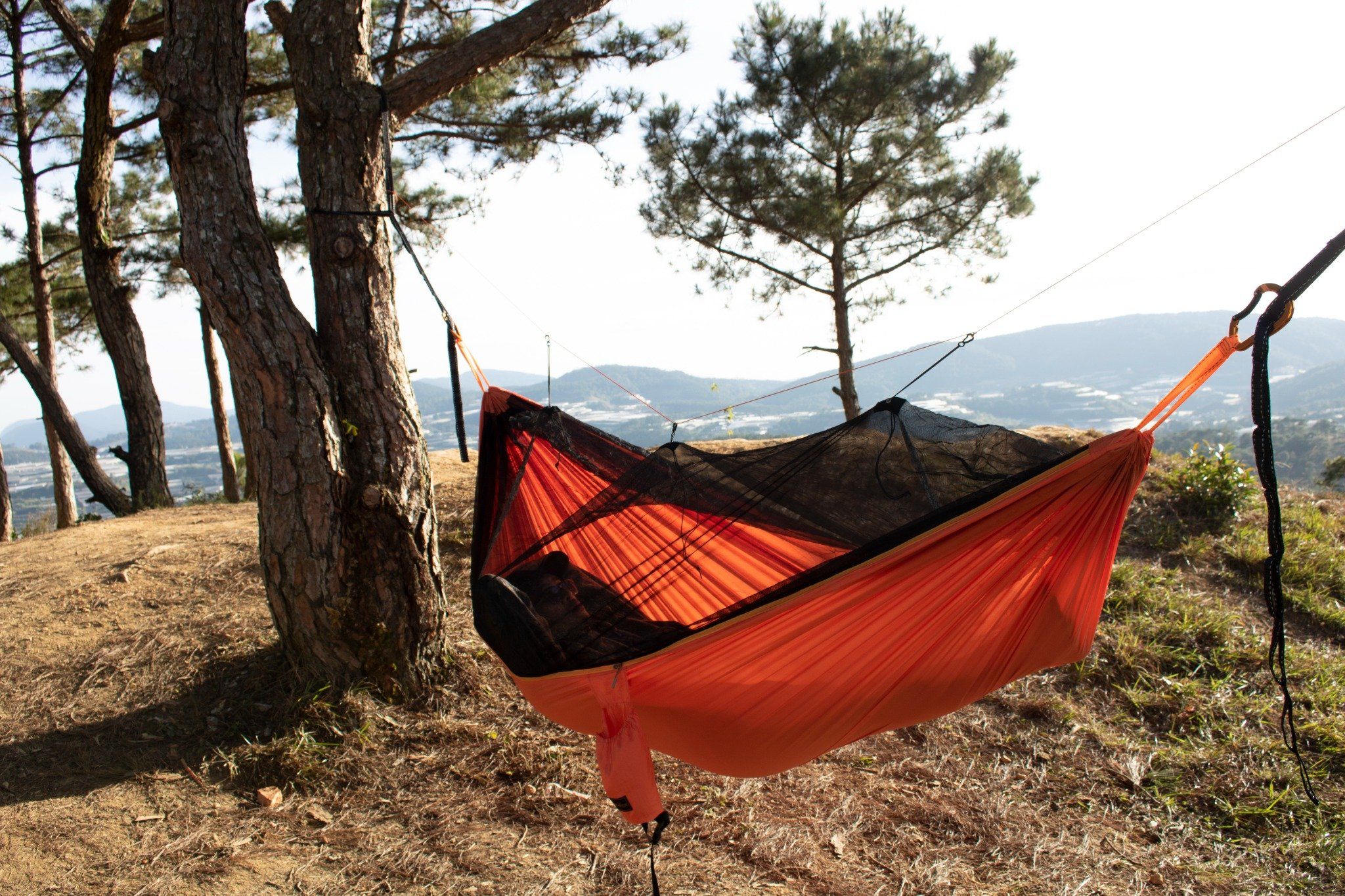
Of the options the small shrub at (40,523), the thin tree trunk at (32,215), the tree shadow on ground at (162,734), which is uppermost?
the thin tree trunk at (32,215)

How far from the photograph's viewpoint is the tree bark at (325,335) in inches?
83.6

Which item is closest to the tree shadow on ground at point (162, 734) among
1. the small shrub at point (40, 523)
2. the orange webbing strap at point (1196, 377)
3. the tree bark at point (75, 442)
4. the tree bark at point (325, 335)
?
the tree bark at point (325, 335)

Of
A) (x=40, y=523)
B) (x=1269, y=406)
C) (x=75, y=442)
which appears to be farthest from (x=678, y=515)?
(x=40, y=523)

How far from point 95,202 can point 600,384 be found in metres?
21.3

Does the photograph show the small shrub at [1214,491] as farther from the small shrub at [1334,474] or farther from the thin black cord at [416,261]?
the thin black cord at [416,261]

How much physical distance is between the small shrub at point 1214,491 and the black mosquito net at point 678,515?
8.74 feet

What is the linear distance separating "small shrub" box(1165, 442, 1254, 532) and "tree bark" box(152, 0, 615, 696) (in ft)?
12.1

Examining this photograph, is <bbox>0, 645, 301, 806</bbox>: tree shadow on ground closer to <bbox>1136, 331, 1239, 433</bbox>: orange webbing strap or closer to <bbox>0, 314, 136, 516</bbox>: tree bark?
<bbox>1136, 331, 1239, 433</bbox>: orange webbing strap

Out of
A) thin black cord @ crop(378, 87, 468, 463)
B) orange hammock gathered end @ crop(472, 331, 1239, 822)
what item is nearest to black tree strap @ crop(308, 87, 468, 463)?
thin black cord @ crop(378, 87, 468, 463)

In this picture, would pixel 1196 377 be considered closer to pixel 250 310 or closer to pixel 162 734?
pixel 250 310

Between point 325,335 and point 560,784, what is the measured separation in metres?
1.37

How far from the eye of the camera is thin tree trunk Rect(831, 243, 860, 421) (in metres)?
5.96

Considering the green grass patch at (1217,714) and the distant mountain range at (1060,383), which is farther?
the distant mountain range at (1060,383)

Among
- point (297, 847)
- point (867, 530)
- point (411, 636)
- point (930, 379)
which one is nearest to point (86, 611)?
point (411, 636)
